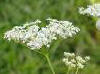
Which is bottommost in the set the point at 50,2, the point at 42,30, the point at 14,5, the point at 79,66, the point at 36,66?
the point at 79,66

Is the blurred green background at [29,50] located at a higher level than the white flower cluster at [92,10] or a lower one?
higher

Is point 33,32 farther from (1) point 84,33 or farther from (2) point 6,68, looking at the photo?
(1) point 84,33

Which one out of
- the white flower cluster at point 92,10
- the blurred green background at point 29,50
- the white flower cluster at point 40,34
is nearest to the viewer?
the white flower cluster at point 40,34

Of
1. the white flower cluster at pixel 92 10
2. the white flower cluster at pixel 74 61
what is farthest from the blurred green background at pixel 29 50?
the white flower cluster at pixel 74 61

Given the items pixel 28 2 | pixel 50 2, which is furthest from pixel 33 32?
pixel 28 2

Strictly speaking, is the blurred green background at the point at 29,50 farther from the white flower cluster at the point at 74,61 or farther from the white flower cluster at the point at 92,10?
the white flower cluster at the point at 74,61

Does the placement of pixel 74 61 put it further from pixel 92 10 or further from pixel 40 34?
pixel 92 10

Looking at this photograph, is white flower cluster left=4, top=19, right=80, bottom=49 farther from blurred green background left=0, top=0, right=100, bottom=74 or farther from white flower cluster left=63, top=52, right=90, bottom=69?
blurred green background left=0, top=0, right=100, bottom=74

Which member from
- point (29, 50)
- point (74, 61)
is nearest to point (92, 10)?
point (74, 61)
